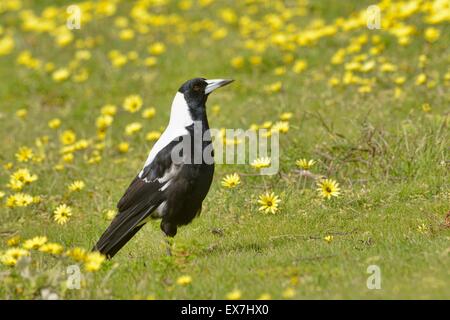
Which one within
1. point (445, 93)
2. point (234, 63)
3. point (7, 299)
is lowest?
point (7, 299)

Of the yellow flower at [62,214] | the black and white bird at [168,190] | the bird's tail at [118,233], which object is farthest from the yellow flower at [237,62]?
the bird's tail at [118,233]

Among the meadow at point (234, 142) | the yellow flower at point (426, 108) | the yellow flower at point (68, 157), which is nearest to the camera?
the meadow at point (234, 142)

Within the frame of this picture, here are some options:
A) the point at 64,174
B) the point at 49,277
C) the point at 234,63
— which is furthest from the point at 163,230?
the point at 234,63

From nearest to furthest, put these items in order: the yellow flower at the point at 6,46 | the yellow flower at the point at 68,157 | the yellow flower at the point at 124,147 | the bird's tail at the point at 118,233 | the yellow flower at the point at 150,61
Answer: the bird's tail at the point at 118,233 < the yellow flower at the point at 68,157 < the yellow flower at the point at 124,147 < the yellow flower at the point at 150,61 < the yellow flower at the point at 6,46

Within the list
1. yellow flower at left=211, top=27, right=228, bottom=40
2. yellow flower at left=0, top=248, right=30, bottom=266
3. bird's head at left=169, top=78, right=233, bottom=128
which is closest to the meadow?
yellow flower at left=0, top=248, right=30, bottom=266

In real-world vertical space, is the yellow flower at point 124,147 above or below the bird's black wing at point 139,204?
above

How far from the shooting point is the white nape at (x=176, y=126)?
20.2 feet

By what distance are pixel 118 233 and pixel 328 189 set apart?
1660mm

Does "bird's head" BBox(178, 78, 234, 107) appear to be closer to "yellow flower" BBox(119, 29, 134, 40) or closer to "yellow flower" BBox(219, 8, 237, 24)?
"yellow flower" BBox(119, 29, 134, 40)

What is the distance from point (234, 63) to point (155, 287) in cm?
598

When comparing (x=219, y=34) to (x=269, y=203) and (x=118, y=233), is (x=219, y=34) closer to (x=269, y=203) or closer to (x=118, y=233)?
(x=269, y=203)

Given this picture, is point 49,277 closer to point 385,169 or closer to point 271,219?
point 271,219

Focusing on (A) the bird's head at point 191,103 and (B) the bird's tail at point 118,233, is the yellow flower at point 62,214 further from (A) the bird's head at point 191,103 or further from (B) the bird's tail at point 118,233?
(A) the bird's head at point 191,103

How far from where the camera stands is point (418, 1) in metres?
9.88
